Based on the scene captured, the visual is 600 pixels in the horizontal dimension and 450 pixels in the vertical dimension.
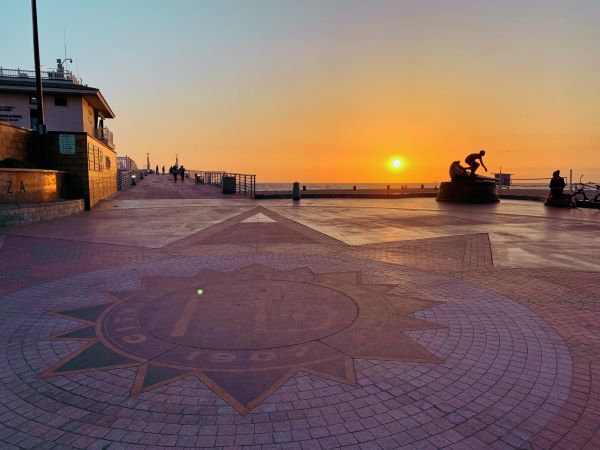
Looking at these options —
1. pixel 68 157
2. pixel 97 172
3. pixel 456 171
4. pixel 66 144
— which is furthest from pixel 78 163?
pixel 456 171

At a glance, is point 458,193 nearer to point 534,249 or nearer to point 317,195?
point 317,195

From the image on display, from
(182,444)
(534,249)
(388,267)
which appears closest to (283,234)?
(388,267)

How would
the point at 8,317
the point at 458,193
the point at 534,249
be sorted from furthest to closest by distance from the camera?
the point at 458,193 < the point at 534,249 < the point at 8,317

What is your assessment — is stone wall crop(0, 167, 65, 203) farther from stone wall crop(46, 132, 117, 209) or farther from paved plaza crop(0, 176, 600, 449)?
paved plaza crop(0, 176, 600, 449)

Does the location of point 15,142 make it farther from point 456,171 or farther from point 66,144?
point 456,171

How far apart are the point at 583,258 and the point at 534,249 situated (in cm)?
117

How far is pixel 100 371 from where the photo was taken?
3.88 metres

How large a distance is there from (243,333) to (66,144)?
1716 cm

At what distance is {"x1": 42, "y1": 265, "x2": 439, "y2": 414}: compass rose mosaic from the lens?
3.84 metres

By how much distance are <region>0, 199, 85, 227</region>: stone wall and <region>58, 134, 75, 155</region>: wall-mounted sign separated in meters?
2.82

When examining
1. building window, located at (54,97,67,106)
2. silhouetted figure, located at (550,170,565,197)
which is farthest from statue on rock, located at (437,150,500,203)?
building window, located at (54,97,67,106)

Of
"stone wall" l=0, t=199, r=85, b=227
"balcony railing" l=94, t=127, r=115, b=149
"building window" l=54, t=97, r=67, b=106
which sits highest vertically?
"building window" l=54, t=97, r=67, b=106

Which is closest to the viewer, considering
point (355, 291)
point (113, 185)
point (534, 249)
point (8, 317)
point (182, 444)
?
point (182, 444)

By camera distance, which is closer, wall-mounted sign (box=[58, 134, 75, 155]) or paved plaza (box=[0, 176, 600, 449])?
paved plaza (box=[0, 176, 600, 449])
